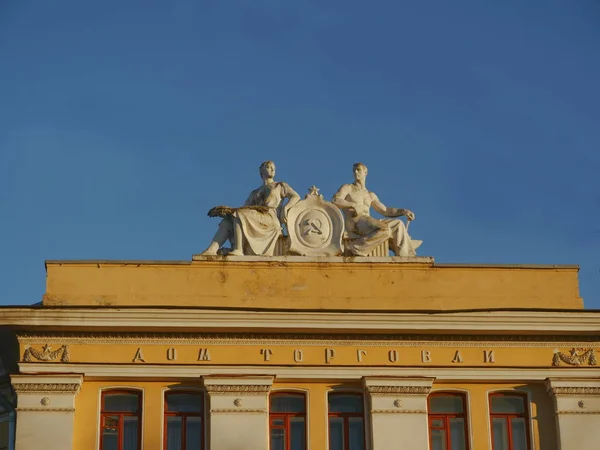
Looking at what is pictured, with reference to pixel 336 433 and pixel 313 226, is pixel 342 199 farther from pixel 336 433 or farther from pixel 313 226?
pixel 336 433

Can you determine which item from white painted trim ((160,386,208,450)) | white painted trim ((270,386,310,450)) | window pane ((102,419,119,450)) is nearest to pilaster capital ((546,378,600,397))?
white painted trim ((270,386,310,450))

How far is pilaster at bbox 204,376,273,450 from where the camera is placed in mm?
44500

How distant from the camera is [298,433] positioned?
45312 mm

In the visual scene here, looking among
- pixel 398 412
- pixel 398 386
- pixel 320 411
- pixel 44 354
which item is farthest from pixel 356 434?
pixel 44 354

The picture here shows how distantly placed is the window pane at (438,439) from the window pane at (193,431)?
225 inches

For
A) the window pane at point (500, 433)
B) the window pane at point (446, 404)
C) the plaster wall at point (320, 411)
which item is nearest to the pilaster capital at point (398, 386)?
the plaster wall at point (320, 411)

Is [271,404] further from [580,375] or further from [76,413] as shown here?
[580,375]

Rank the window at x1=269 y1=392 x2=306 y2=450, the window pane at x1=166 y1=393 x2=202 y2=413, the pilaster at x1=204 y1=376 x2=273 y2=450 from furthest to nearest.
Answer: the window pane at x1=166 y1=393 x2=202 y2=413
the window at x1=269 y1=392 x2=306 y2=450
the pilaster at x1=204 y1=376 x2=273 y2=450

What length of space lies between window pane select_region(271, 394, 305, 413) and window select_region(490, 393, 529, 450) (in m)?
4.76

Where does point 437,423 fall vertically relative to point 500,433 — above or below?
above

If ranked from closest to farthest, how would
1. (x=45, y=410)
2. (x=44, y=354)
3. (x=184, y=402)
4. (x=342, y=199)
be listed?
(x=45, y=410) < (x=44, y=354) < (x=184, y=402) < (x=342, y=199)

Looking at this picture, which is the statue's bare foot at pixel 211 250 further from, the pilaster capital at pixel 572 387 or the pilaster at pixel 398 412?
the pilaster capital at pixel 572 387

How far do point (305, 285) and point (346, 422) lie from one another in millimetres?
3580

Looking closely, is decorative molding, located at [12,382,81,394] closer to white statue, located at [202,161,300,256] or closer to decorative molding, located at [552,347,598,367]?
white statue, located at [202,161,300,256]
